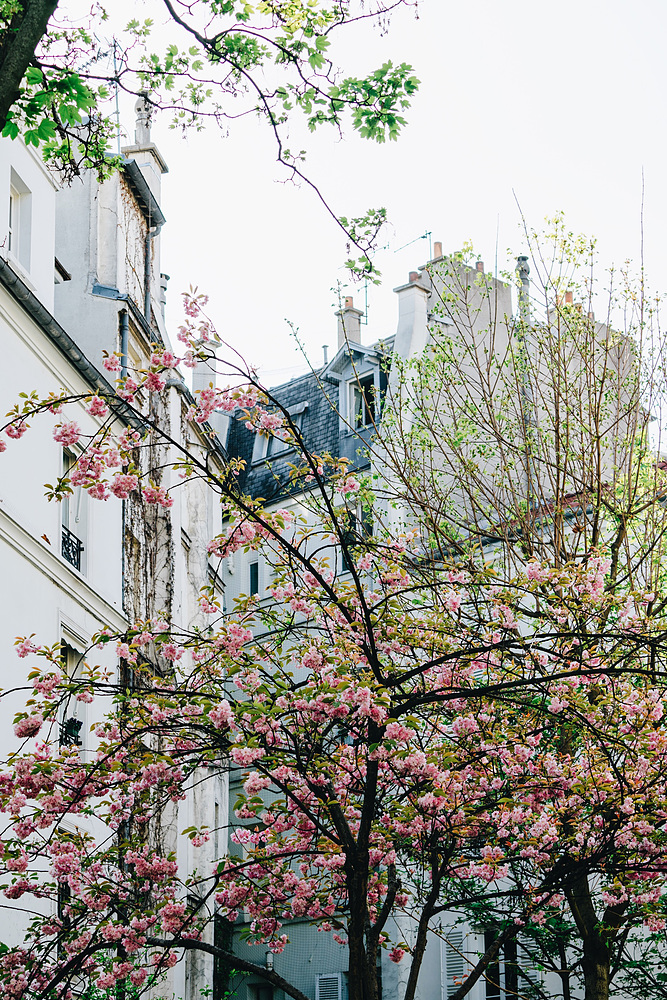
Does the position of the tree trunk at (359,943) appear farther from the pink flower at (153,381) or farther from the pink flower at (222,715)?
the pink flower at (153,381)

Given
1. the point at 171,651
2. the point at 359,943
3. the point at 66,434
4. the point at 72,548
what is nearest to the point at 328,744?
the point at 171,651

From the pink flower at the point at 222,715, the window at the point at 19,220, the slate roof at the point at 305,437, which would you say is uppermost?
the slate roof at the point at 305,437

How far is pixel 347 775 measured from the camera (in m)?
11.6

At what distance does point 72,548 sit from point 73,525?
1.32ft

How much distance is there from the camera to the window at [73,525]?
62.2 ft

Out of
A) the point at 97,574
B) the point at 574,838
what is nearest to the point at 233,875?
the point at 574,838

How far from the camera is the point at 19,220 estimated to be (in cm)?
1881

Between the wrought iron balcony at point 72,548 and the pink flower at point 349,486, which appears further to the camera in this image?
the wrought iron balcony at point 72,548

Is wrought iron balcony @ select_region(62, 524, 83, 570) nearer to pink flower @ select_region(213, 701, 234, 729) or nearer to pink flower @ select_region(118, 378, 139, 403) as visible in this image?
pink flower @ select_region(118, 378, 139, 403)

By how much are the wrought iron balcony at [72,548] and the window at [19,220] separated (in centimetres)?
401

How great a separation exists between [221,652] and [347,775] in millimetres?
2019

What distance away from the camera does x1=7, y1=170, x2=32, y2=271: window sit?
1856cm

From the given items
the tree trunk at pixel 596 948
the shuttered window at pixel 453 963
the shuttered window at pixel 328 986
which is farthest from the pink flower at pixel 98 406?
the shuttered window at pixel 328 986

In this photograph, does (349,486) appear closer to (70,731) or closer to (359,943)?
(359,943)
